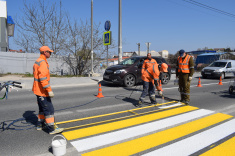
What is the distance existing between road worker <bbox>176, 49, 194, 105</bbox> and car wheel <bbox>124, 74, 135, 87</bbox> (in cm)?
402

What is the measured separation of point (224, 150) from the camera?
324cm

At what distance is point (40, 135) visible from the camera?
12.5ft

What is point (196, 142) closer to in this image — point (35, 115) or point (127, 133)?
point (127, 133)

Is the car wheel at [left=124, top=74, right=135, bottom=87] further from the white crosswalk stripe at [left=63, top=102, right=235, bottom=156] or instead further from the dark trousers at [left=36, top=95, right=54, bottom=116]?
the dark trousers at [left=36, top=95, right=54, bottom=116]

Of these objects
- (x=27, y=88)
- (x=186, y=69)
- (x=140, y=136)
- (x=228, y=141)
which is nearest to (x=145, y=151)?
(x=140, y=136)

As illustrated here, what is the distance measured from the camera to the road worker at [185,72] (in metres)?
6.34

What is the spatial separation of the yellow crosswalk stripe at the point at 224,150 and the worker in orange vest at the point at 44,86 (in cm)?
292

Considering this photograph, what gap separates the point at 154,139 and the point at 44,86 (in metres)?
2.42

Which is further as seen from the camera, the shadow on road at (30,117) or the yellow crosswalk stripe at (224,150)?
the shadow on road at (30,117)

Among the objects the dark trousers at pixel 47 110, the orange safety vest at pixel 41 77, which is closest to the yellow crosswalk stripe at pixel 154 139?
the dark trousers at pixel 47 110

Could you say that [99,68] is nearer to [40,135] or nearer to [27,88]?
[27,88]

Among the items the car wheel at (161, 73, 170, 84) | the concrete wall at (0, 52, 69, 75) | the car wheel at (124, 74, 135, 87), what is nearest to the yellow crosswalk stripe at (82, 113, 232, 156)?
the car wheel at (124, 74, 135, 87)

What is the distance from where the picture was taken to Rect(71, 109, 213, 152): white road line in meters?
3.39

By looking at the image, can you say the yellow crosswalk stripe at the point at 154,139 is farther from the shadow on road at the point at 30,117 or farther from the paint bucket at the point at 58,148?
the shadow on road at the point at 30,117
